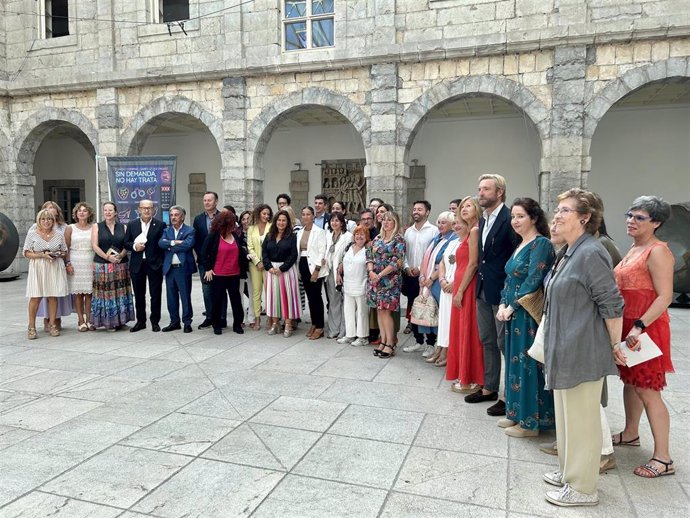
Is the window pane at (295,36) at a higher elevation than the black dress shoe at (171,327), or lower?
higher

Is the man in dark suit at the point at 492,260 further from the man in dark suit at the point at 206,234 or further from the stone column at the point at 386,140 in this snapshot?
the stone column at the point at 386,140

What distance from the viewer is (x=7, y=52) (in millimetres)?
12727

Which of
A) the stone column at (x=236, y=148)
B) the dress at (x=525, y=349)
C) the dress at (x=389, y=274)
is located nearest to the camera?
the dress at (x=525, y=349)

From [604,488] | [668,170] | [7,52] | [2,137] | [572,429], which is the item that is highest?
[7,52]

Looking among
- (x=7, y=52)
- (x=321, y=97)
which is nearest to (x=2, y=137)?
(x=7, y=52)

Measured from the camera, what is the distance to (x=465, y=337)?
4230mm

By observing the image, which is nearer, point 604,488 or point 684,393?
point 604,488

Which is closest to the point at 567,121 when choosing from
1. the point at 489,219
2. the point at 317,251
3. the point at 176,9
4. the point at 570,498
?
the point at 317,251

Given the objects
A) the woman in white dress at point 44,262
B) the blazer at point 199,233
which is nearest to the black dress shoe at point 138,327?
the woman in white dress at point 44,262

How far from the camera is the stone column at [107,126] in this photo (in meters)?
11.8

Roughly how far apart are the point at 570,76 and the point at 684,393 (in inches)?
257

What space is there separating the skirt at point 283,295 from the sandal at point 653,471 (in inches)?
168

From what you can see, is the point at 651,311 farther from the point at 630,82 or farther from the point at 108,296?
the point at 630,82

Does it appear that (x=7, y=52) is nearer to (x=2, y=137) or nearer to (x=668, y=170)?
(x=2, y=137)
